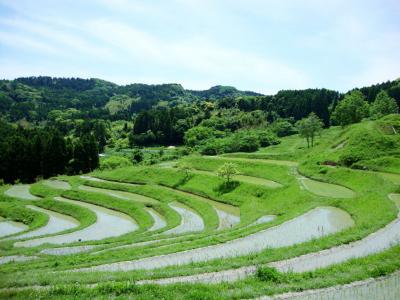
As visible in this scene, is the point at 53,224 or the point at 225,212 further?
the point at 225,212

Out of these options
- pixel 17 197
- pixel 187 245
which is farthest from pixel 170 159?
pixel 187 245

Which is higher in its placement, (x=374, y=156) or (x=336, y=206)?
(x=374, y=156)

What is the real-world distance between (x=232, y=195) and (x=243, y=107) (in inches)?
4406

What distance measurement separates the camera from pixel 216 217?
40125 millimetres

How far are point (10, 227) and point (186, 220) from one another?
66.2ft

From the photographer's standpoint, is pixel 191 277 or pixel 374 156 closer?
pixel 191 277

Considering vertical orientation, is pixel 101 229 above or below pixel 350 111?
below

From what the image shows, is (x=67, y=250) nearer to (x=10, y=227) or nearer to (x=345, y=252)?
(x=10, y=227)

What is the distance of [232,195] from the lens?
48.1 m

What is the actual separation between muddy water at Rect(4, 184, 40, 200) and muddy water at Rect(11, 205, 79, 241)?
729 centimetres

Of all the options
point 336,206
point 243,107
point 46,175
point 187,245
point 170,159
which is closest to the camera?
point 187,245

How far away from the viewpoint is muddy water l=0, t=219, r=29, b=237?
4047 cm

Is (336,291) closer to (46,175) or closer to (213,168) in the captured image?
(213,168)

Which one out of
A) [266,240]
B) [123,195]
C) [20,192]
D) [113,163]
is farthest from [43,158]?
[266,240]
